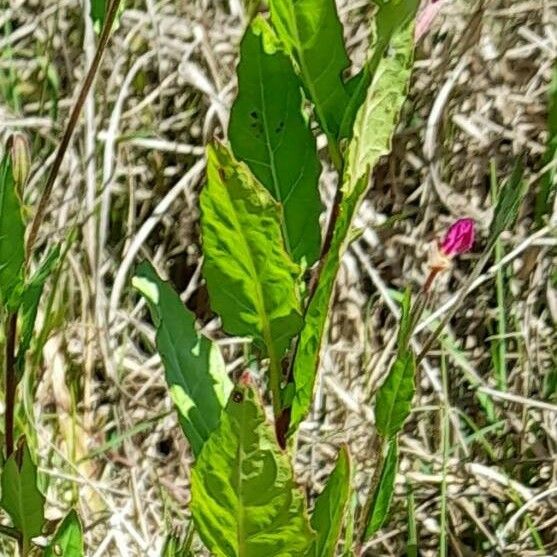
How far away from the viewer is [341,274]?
1708 mm

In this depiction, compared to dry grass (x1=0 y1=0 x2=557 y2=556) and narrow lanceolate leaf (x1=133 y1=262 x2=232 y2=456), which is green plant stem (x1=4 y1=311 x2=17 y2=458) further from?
dry grass (x1=0 y1=0 x2=557 y2=556)

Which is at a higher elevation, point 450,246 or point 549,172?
point 450,246

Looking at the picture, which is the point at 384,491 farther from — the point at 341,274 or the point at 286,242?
the point at 341,274

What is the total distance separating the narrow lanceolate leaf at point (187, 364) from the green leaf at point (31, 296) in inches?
2.4

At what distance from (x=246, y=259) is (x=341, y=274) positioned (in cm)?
107

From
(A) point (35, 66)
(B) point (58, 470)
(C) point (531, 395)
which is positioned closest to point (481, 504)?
(C) point (531, 395)

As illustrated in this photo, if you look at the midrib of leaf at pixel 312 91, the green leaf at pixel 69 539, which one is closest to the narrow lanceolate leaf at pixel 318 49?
the midrib of leaf at pixel 312 91

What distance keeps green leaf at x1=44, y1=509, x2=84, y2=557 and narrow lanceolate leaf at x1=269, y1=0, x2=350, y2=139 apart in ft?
1.14

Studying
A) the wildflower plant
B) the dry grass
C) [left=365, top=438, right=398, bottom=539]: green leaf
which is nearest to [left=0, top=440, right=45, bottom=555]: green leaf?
the wildflower plant

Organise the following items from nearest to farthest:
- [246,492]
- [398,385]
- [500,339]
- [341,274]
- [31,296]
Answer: [246,492] < [398,385] < [31,296] < [500,339] < [341,274]

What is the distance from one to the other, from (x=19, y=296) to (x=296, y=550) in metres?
0.28

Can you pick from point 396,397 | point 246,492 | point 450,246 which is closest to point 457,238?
point 450,246

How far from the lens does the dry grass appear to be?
1471mm

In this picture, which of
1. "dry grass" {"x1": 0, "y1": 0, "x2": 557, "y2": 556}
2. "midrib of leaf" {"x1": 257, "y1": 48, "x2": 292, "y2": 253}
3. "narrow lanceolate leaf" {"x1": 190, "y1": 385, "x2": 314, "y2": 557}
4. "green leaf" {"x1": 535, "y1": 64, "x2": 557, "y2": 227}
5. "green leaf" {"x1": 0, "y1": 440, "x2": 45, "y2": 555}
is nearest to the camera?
"narrow lanceolate leaf" {"x1": 190, "y1": 385, "x2": 314, "y2": 557}
